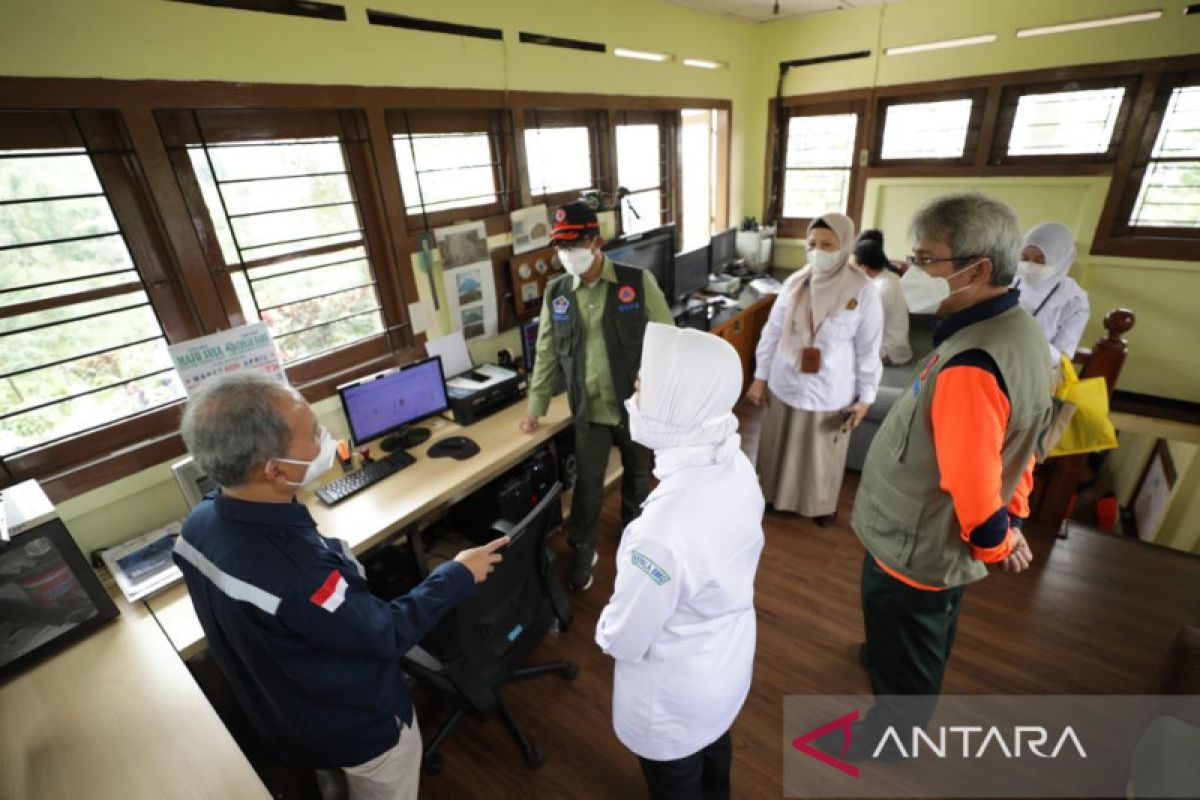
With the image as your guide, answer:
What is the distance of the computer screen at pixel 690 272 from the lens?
3.82m

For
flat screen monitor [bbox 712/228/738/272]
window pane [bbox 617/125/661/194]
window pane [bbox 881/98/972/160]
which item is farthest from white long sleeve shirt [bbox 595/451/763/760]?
window pane [bbox 881/98/972/160]

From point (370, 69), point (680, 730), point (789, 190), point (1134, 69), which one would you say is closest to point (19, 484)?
point (370, 69)

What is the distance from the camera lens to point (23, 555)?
136cm

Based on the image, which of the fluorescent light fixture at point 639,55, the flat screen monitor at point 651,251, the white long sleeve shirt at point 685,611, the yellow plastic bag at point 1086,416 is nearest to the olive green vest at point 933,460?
the white long sleeve shirt at point 685,611

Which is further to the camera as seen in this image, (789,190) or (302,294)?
(789,190)

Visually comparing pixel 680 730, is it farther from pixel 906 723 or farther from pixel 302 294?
pixel 302 294

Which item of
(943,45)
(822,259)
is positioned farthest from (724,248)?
(822,259)

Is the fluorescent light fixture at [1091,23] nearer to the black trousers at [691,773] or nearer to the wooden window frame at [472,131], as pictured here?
the wooden window frame at [472,131]

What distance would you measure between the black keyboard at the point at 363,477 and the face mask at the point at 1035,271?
2.93 meters

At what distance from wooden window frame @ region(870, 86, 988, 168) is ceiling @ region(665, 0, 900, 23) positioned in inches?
26.0

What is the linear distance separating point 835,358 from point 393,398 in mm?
1974

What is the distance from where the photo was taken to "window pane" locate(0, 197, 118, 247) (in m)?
1.54

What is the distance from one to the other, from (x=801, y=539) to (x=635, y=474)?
3.16ft

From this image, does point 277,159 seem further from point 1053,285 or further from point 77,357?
point 1053,285
